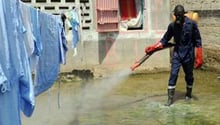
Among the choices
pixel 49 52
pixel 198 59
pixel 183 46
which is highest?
pixel 49 52

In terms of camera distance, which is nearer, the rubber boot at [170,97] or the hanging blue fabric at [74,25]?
the rubber boot at [170,97]

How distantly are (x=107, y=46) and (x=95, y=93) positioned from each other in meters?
2.72

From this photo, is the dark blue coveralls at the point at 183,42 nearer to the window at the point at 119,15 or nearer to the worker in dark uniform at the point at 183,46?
the worker in dark uniform at the point at 183,46

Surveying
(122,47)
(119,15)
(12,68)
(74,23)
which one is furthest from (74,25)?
(12,68)

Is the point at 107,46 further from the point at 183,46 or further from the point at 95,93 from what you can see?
the point at 183,46

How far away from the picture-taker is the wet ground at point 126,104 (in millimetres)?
7262

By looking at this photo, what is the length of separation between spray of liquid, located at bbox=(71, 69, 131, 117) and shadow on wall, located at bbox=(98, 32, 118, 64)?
566 mm

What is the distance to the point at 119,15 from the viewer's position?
12.9 m

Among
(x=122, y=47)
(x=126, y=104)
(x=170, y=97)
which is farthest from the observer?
(x=122, y=47)

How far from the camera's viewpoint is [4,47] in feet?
10.2

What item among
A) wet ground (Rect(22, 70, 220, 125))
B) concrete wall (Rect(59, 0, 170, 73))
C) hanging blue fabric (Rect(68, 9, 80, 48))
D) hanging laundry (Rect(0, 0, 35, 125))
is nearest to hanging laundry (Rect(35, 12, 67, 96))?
wet ground (Rect(22, 70, 220, 125))

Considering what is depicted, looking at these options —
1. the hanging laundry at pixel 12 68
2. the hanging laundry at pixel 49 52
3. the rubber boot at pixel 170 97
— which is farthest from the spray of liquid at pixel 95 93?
the hanging laundry at pixel 12 68

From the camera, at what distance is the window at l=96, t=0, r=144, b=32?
12.2m

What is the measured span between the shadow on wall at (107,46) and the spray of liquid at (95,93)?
566mm
